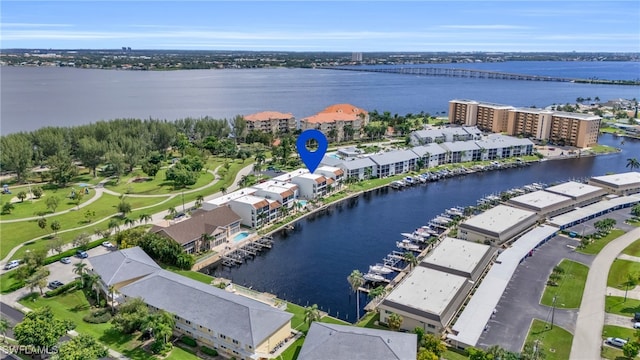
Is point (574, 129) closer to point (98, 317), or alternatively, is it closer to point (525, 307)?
point (525, 307)

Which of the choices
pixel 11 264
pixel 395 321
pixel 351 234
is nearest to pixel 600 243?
pixel 351 234

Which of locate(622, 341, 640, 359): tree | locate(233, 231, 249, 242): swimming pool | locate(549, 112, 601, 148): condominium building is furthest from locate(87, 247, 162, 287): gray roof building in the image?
locate(549, 112, 601, 148): condominium building

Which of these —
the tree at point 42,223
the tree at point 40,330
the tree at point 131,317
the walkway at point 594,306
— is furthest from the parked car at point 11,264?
the walkway at point 594,306

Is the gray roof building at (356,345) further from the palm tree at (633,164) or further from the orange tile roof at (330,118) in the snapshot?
the orange tile roof at (330,118)

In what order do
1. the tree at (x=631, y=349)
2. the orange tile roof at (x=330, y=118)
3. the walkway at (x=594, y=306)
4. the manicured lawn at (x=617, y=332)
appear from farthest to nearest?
the orange tile roof at (x=330, y=118) < the manicured lawn at (x=617, y=332) < the walkway at (x=594, y=306) < the tree at (x=631, y=349)

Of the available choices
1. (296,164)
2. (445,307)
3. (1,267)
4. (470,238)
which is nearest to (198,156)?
(296,164)

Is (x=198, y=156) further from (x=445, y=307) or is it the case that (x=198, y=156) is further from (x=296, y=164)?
(x=445, y=307)

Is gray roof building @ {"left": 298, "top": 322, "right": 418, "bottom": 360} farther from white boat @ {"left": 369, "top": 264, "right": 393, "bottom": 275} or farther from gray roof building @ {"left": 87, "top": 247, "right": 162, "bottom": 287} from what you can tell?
gray roof building @ {"left": 87, "top": 247, "right": 162, "bottom": 287}
